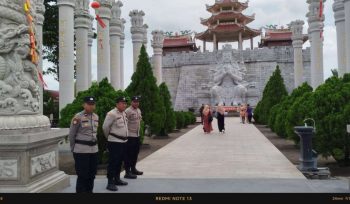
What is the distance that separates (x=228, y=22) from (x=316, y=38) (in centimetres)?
3918

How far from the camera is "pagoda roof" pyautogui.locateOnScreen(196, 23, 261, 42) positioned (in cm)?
5644

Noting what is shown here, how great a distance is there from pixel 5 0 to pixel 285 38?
5644 centimetres

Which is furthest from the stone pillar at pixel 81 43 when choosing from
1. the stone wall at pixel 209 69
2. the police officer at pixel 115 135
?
the stone wall at pixel 209 69

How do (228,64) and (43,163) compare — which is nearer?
(43,163)

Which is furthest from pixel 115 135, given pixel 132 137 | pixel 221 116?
pixel 221 116

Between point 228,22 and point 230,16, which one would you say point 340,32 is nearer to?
point 230,16

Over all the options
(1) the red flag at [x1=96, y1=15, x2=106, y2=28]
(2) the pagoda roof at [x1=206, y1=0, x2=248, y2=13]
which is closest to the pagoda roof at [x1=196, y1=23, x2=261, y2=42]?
(2) the pagoda roof at [x1=206, y1=0, x2=248, y2=13]

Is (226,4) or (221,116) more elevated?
(226,4)

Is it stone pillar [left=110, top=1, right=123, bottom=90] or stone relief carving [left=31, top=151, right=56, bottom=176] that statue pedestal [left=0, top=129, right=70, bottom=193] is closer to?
stone relief carving [left=31, top=151, right=56, bottom=176]

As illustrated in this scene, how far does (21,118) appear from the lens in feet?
19.1

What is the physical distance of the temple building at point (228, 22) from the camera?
186ft

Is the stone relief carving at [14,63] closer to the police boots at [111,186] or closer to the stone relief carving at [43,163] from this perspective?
the stone relief carving at [43,163]

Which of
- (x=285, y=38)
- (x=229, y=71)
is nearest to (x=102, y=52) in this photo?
(x=229, y=71)
